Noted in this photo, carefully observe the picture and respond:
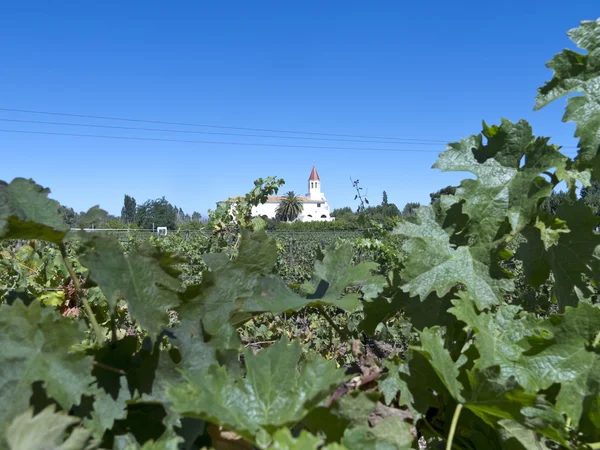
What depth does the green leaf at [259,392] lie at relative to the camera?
652 millimetres

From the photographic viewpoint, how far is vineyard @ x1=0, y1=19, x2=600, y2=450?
0.70 metres

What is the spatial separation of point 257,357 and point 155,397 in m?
0.15

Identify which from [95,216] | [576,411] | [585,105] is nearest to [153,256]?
[95,216]

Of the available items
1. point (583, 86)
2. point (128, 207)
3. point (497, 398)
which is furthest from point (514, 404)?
point (128, 207)

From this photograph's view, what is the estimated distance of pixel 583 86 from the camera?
1.07m

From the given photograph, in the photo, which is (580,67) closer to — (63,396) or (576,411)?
(576,411)

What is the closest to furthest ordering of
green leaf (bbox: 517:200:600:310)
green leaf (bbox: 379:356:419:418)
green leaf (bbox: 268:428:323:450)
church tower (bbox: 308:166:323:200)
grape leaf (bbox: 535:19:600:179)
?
green leaf (bbox: 268:428:323:450) → green leaf (bbox: 379:356:419:418) → grape leaf (bbox: 535:19:600:179) → green leaf (bbox: 517:200:600:310) → church tower (bbox: 308:166:323:200)

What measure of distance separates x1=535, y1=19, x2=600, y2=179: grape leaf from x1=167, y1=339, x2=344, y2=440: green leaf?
681 mm

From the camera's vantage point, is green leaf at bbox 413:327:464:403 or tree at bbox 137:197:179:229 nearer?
green leaf at bbox 413:327:464:403

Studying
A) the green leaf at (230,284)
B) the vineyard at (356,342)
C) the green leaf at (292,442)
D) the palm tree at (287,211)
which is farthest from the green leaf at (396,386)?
the palm tree at (287,211)

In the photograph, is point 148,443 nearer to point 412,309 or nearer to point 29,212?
point 29,212

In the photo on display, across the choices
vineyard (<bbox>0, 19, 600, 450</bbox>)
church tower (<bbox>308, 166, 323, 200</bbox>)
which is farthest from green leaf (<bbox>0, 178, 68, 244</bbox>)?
church tower (<bbox>308, 166, 323, 200</bbox>)

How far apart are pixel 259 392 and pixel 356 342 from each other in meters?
0.35

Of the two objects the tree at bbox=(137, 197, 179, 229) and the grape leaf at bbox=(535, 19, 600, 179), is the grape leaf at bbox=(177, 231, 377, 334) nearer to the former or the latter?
the grape leaf at bbox=(535, 19, 600, 179)
